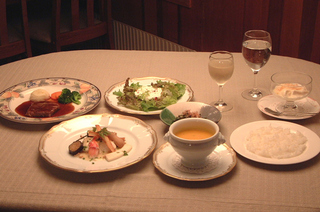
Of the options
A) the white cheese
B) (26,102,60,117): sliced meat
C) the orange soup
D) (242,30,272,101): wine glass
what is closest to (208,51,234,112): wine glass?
(242,30,272,101): wine glass

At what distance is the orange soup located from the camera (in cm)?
92

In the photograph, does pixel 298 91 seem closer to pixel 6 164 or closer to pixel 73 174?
pixel 73 174

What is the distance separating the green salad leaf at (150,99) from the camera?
1206mm

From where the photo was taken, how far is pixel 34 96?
1.31 meters

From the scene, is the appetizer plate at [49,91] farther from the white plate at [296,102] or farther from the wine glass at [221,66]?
the white plate at [296,102]

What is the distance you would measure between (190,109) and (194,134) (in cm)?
23

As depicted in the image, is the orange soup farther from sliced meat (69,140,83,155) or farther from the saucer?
sliced meat (69,140,83,155)

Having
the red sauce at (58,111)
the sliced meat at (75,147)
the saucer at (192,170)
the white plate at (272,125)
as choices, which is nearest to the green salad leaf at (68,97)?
the red sauce at (58,111)

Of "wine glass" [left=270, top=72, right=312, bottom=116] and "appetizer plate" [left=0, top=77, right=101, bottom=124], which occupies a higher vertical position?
"wine glass" [left=270, top=72, right=312, bottom=116]

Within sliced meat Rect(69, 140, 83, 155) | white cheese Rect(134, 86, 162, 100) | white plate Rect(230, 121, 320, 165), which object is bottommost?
sliced meat Rect(69, 140, 83, 155)

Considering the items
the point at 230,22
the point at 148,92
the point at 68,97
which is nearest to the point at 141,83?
the point at 148,92

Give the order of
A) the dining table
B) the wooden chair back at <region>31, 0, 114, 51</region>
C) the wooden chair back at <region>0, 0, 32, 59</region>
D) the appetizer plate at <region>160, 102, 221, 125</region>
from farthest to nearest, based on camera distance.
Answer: the wooden chair back at <region>31, 0, 114, 51</region> < the wooden chair back at <region>0, 0, 32, 59</region> < the appetizer plate at <region>160, 102, 221, 125</region> < the dining table

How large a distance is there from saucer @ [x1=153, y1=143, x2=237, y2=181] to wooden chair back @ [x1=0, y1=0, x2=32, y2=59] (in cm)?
192

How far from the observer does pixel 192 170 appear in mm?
904
